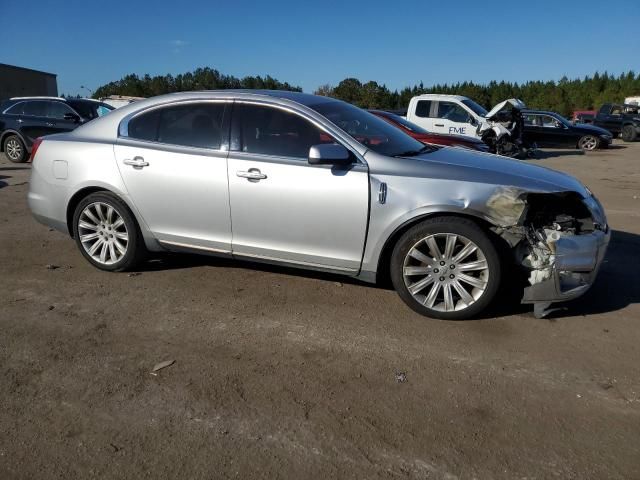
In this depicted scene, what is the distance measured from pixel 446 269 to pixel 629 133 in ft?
86.8

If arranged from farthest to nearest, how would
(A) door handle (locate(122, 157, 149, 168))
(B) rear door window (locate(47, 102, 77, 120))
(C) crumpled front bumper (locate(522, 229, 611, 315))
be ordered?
(B) rear door window (locate(47, 102, 77, 120))
(A) door handle (locate(122, 157, 149, 168))
(C) crumpled front bumper (locate(522, 229, 611, 315))

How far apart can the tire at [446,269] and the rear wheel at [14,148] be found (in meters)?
12.4

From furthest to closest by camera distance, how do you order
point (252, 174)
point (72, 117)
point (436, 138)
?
point (72, 117) → point (436, 138) → point (252, 174)

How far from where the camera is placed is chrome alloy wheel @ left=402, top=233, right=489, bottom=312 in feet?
12.4

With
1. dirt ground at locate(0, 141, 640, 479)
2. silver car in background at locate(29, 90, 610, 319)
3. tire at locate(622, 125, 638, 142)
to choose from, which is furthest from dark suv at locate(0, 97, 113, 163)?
tire at locate(622, 125, 638, 142)

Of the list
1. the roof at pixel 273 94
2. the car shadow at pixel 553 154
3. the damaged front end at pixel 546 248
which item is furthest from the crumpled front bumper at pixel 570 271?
the car shadow at pixel 553 154

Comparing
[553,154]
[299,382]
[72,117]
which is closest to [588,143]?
[553,154]

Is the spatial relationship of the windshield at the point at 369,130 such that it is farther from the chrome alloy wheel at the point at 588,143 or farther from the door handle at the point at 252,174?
the chrome alloy wheel at the point at 588,143

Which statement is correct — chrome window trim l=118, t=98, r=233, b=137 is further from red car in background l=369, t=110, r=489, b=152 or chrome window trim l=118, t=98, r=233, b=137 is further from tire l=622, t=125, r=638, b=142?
tire l=622, t=125, r=638, b=142

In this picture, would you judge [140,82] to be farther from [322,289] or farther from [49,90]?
[322,289]

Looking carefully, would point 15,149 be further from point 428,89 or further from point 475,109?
point 428,89

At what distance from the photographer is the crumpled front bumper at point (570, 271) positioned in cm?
367

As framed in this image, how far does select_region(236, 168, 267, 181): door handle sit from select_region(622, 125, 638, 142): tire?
26722 mm

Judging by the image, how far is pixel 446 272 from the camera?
385 cm
